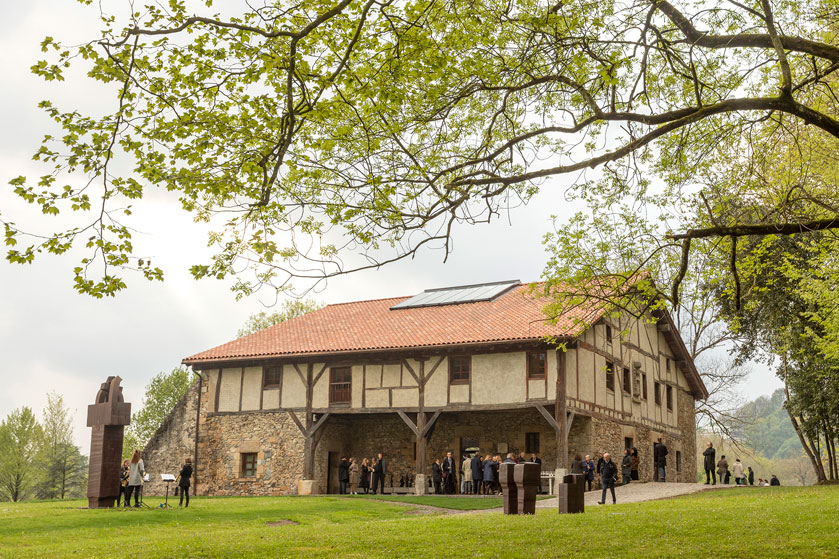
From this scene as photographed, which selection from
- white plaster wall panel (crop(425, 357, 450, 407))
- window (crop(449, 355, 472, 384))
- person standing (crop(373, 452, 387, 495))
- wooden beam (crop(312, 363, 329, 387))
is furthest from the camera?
wooden beam (crop(312, 363, 329, 387))

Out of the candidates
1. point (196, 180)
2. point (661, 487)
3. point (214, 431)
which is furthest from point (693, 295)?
point (214, 431)

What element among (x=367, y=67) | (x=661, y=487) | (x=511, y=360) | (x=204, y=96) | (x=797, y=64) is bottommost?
(x=661, y=487)

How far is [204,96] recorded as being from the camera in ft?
33.3

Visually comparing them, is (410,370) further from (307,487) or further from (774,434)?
(774,434)

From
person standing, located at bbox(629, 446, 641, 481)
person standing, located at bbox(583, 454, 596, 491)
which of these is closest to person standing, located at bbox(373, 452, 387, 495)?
person standing, located at bbox(583, 454, 596, 491)

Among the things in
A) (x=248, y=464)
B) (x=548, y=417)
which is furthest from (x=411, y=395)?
(x=248, y=464)

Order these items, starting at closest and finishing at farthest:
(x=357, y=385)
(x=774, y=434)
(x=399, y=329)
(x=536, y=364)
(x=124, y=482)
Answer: (x=124, y=482)
(x=536, y=364)
(x=357, y=385)
(x=399, y=329)
(x=774, y=434)

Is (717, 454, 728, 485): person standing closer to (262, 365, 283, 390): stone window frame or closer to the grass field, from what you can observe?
the grass field

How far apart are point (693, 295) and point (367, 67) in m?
7.85

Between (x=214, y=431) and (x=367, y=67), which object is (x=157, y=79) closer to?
(x=367, y=67)

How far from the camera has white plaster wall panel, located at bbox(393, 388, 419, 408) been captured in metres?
25.8

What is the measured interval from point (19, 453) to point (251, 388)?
2102 centimetres

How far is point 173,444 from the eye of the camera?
2983 cm

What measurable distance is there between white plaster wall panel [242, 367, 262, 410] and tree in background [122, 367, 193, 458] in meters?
28.5
